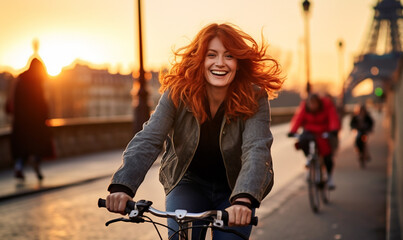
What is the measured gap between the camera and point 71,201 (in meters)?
8.50

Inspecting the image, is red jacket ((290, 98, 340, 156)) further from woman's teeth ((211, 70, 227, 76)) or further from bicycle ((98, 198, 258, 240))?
bicycle ((98, 198, 258, 240))

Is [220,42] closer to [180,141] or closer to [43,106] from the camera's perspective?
[180,141]

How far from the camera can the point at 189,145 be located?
302cm

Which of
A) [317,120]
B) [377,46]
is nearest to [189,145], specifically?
[317,120]

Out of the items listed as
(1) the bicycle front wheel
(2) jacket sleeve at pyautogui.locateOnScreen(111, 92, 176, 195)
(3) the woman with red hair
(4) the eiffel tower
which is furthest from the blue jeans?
(4) the eiffel tower

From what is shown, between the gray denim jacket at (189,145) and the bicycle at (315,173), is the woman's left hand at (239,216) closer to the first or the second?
the gray denim jacket at (189,145)

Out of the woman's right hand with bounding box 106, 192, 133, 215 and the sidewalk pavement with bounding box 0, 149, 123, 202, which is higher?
the woman's right hand with bounding box 106, 192, 133, 215

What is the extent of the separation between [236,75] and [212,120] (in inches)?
11.9

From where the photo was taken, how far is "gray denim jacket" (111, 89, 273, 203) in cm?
277

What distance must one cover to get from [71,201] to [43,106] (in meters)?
2.62

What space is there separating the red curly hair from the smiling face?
29 mm

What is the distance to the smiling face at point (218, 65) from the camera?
3.05m

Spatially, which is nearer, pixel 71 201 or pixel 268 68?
pixel 268 68

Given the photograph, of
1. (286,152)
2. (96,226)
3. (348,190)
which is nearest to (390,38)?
(286,152)
